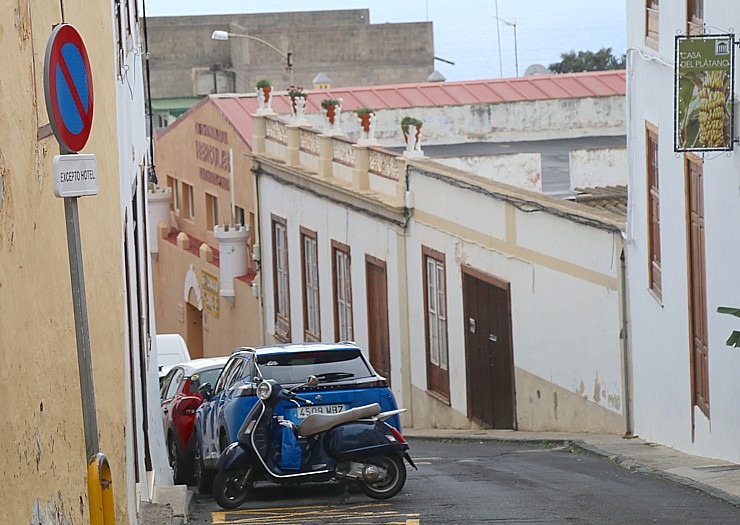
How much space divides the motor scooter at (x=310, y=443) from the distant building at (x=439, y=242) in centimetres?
683

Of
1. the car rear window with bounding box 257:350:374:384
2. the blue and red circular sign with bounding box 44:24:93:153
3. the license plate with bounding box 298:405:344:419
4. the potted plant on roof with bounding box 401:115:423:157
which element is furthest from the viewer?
the potted plant on roof with bounding box 401:115:423:157

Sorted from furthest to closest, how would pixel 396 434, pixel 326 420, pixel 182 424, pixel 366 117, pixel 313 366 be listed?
pixel 366 117, pixel 182 424, pixel 313 366, pixel 396 434, pixel 326 420

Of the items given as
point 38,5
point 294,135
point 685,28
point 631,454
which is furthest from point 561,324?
point 38,5

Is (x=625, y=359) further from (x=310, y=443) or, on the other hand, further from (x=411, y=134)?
(x=310, y=443)

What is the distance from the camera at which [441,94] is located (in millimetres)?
34812

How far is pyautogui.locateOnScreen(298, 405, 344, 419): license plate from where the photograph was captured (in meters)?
12.1

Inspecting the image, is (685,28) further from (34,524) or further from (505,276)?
(34,524)

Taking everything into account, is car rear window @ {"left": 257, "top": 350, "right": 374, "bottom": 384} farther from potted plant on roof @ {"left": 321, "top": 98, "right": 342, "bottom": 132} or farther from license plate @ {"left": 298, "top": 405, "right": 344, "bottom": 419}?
potted plant on roof @ {"left": 321, "top": 98, "right": 342, "bottom": 132}

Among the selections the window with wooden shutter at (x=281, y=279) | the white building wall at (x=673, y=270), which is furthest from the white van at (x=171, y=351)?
the white building wall at (x=673, y=270)

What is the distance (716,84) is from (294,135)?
53.4ft

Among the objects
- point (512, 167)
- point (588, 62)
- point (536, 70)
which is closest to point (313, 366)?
point (512, 167)

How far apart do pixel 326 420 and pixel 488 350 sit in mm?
9846

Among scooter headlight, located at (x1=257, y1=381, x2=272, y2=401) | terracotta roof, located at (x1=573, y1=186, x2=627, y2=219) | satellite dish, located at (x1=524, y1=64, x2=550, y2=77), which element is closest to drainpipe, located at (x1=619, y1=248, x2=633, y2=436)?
terracotta roof, located at (x1=573, y1=186, x2=627, y2=219)

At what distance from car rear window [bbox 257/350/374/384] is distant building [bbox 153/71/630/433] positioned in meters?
6.38
